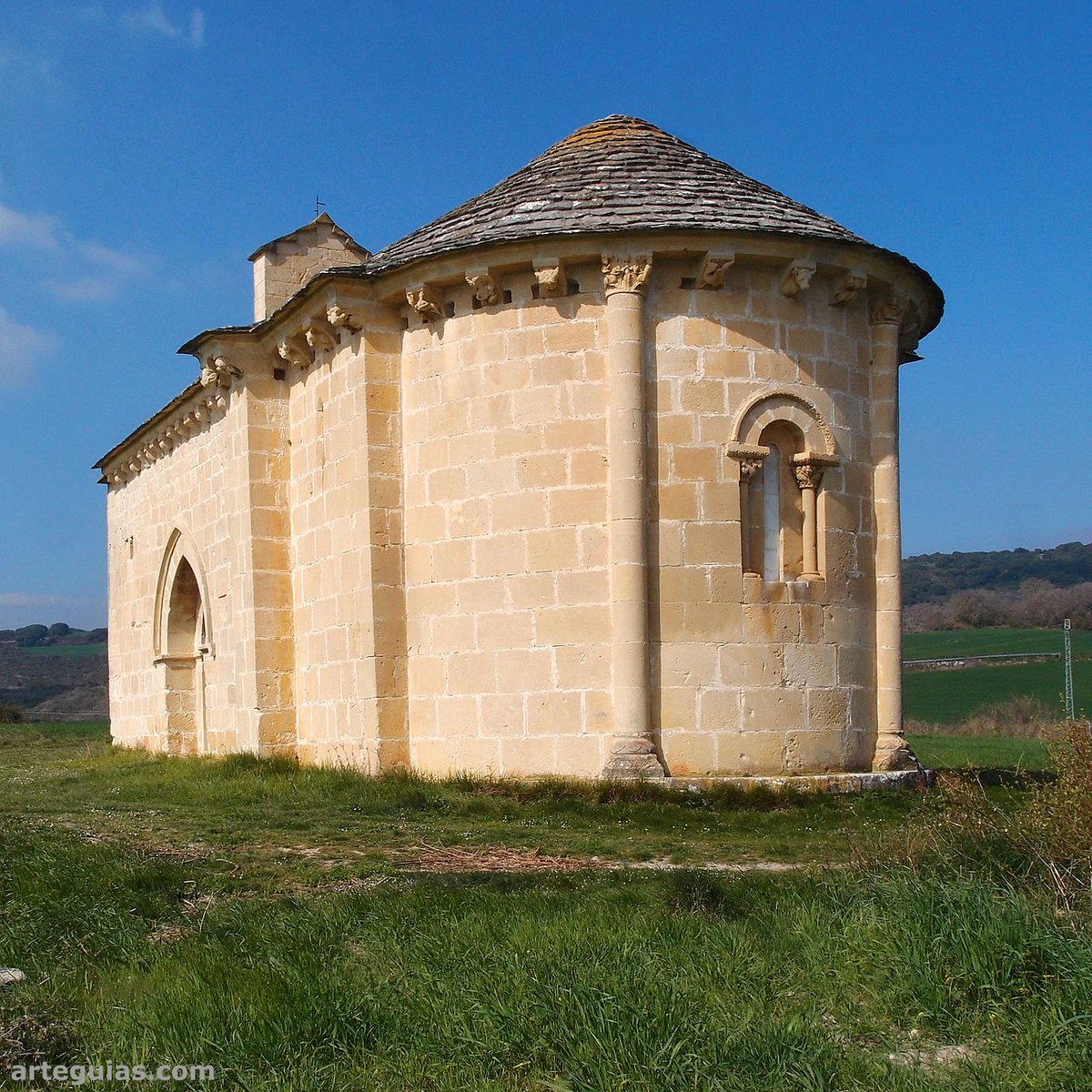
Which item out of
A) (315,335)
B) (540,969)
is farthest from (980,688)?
(540,969)

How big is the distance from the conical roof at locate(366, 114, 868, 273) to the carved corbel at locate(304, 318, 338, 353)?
2.83ft

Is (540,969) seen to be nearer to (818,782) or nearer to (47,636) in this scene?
(818,782)

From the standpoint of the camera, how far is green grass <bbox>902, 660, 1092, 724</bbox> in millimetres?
29500

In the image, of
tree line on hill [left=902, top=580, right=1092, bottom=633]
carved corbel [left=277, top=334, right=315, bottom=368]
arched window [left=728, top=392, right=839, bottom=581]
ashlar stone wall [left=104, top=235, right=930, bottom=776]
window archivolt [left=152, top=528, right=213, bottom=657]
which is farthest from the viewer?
tree line on hill [left=902, top=580, right=1092, bottom=633]

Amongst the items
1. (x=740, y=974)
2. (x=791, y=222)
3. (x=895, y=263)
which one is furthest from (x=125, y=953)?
(x=895, y=263)

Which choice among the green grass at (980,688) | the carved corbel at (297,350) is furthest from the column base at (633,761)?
→ the green grass at (980,688)

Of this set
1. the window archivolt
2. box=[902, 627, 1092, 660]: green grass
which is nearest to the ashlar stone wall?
the window archivolt

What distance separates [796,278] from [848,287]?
63cm

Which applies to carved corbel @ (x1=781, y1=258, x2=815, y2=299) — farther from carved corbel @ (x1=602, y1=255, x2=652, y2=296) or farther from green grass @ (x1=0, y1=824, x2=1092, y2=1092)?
green grass @ (x1=0, y1=824, x2=1092, y2=1092)

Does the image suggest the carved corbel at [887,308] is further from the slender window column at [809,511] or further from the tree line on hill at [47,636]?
the tree line on hill at [47,636]

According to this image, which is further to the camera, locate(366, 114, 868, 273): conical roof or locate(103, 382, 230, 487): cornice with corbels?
locate(103, 382, 230, 487): cornice with corbels

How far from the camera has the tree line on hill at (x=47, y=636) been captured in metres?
85.9

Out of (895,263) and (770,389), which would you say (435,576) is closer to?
(770,389)

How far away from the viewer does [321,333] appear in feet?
43.8
